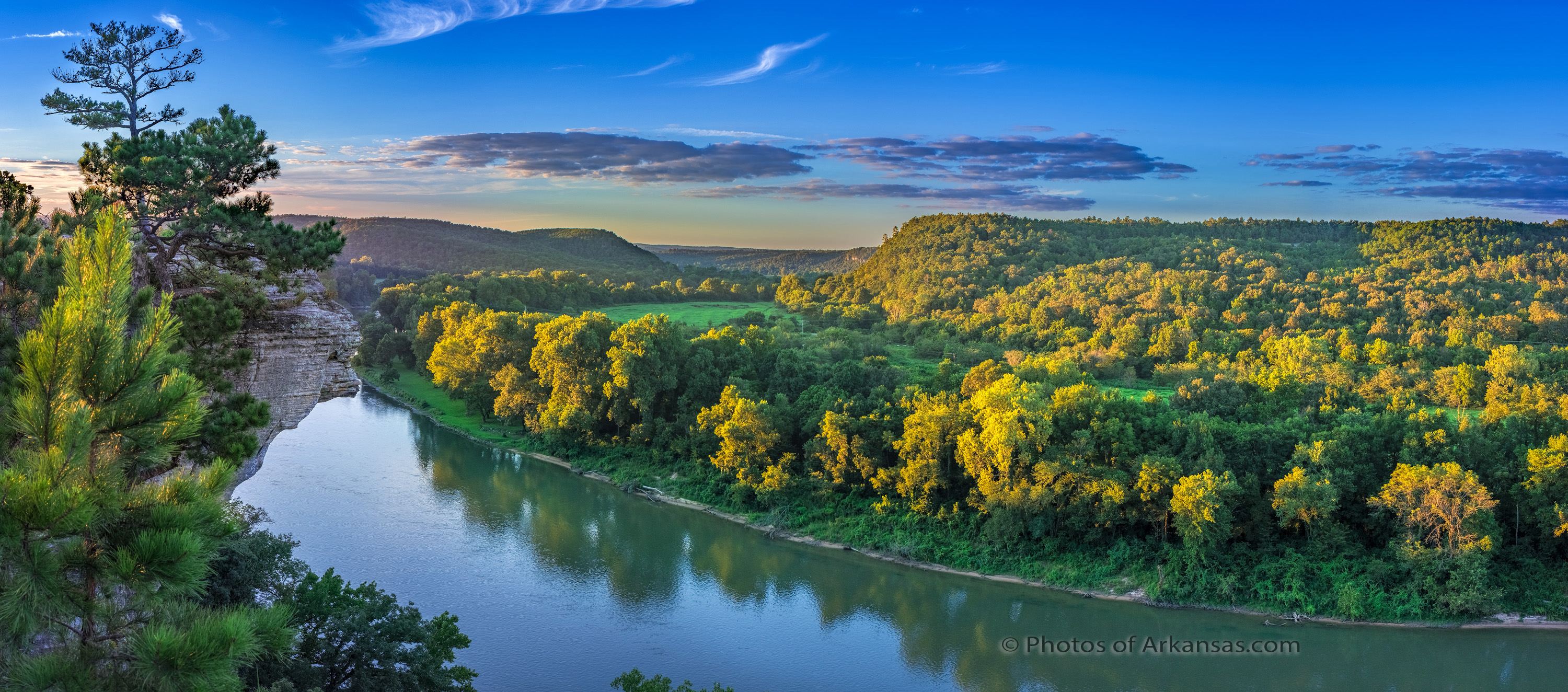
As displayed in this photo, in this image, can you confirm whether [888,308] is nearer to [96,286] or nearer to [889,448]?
[889,448]

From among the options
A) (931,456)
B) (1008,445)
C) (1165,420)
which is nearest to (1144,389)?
(1165,420)

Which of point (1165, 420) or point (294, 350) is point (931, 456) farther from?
point (294, 350)

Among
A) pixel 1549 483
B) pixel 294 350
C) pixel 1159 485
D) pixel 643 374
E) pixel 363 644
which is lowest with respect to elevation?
pixel 363 644

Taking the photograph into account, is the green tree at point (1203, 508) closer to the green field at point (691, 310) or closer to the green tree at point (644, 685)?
the green tree at point (644, 685)

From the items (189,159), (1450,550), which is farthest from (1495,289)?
(189,159)

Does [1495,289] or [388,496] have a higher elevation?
[1495,289]

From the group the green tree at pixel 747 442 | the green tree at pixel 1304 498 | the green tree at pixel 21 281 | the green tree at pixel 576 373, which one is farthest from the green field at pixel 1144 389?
the green tree at pixel 21 281
